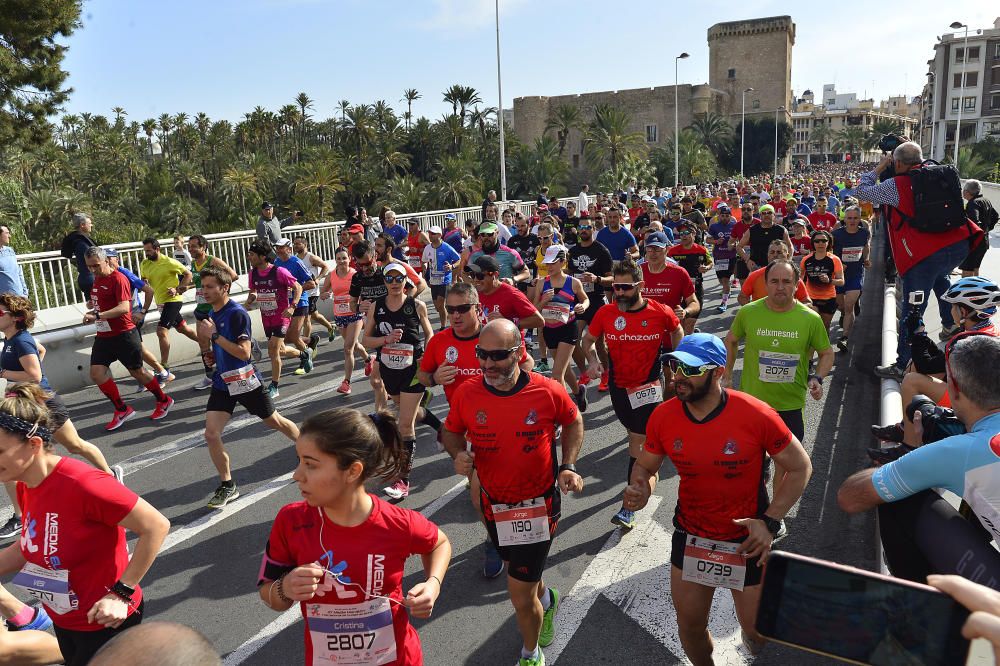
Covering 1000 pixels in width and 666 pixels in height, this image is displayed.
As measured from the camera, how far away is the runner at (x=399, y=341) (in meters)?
6.02

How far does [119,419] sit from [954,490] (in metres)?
8.00

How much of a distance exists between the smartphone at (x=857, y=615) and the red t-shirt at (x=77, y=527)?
7.75ft

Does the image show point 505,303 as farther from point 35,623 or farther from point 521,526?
point 35,623

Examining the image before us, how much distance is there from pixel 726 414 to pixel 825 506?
2.80 meters

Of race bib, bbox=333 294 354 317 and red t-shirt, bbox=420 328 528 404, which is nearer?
red t-shirt, bbox=420 328 528 404

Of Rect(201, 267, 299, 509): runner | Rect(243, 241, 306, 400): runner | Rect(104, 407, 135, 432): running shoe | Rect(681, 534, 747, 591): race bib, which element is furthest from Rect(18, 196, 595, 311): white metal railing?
Rect(681, 534, 747, 591): race bib

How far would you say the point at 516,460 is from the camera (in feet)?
11.6

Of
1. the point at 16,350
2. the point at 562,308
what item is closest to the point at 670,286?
the point at 562,308

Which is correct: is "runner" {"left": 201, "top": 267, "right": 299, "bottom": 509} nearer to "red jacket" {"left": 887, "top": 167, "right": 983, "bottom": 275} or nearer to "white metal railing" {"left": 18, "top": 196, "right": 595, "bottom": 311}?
"red jacket" {"left": 887, "top": 167, "right": 983, "bottom": 275}

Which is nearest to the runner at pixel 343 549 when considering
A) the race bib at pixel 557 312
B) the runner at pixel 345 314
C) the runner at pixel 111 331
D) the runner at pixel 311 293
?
the race bib at pixel 557 312

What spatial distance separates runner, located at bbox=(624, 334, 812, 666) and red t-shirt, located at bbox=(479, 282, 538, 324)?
2.93 meters

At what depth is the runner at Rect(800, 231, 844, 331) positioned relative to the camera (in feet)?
29.6

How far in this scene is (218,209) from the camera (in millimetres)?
46250

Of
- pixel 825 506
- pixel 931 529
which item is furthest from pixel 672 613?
pixel 931 529
